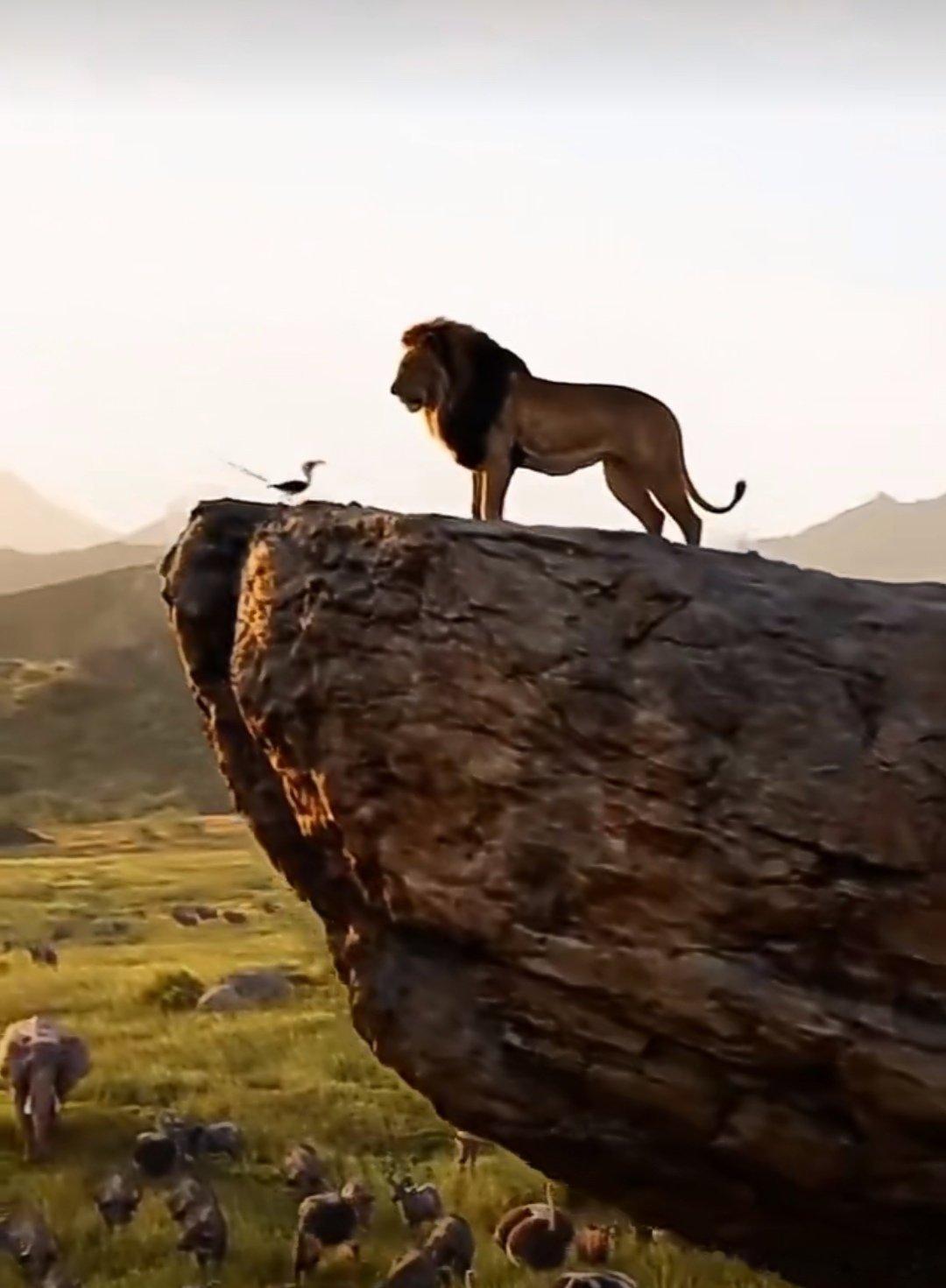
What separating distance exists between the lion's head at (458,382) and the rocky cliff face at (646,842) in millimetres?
1199

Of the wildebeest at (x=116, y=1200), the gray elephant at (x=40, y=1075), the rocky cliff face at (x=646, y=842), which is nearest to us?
the rocky cliff face at (x=646, y=842)

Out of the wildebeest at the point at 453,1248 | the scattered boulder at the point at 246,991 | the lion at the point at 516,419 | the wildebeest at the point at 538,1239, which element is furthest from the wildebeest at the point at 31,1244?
the lion at the point at 516,419

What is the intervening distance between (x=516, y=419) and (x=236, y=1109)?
11126 millimetres

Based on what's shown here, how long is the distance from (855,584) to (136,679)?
49405 millimetres

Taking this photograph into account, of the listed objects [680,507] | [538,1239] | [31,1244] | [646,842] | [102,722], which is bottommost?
[31,1244]

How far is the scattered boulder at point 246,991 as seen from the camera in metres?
21.7

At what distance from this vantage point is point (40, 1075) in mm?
15852

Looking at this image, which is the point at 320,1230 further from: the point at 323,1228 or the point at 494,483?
the point at 494,483

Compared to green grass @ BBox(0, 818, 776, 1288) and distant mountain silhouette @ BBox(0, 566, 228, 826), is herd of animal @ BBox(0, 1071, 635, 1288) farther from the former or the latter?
distant mountain silhouette @ BBox(0, 566, 228, 826)

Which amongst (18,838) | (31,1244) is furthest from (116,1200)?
(18,838)

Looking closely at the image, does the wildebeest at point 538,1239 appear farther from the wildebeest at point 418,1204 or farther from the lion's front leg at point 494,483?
the lion's front leg at point 494,483

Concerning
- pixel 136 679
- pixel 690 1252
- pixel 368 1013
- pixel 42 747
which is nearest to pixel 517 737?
pixel 368 1013

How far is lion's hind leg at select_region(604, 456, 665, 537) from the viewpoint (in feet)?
29.2

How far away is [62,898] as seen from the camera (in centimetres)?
3294
